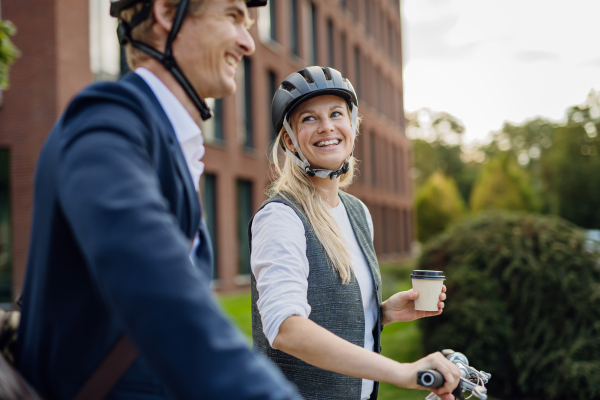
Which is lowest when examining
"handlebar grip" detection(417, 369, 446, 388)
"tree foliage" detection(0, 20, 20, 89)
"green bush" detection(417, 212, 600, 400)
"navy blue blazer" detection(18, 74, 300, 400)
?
"green bush" detection(417, 212, 600, 400)

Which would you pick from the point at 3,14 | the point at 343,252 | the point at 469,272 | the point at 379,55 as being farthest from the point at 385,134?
the point at 343,252

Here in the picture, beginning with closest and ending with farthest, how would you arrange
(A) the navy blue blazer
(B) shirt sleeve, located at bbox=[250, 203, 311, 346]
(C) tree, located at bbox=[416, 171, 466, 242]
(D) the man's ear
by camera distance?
(A) the navy blue blazer, (D) the man's ear, (B) shirt sleeve, located at bbox=[250, 203, 311, 346], (C) tree, located at bbox=[416, 171, 466, 242]

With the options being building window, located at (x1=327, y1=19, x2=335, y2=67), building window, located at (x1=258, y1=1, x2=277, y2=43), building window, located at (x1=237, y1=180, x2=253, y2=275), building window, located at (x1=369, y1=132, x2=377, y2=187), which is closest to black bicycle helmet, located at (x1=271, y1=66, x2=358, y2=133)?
building window, located at (x1=237, y1=180, x2=253, y2=275)

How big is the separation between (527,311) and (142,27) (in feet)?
18.0

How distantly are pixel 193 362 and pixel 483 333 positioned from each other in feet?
17.8

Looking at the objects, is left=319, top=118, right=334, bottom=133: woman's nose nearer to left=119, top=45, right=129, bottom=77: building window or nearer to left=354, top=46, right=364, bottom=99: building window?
left=119, top=45, right=129, bottom=77: building window

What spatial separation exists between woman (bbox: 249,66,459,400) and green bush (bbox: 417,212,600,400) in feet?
11.7

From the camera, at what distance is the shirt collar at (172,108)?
117cm

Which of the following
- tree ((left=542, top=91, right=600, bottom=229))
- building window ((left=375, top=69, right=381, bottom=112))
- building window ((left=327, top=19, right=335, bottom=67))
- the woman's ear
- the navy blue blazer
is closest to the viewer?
the navy blue blazer

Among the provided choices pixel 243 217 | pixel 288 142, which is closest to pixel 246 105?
pixel 243 217

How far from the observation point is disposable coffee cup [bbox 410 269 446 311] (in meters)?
2.09

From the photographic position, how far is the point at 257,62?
63.6 feet

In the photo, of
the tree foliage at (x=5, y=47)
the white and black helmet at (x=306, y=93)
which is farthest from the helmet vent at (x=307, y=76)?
the tree foliage at (x=5, y=47)

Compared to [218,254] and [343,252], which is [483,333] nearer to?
[343,252]
